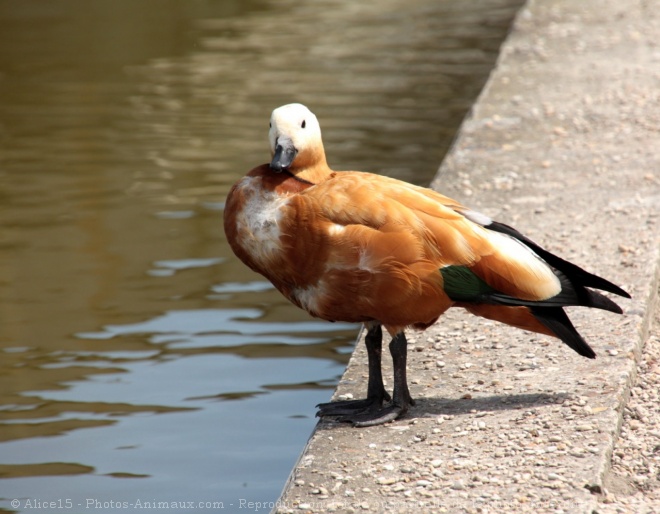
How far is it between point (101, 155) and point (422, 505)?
5659 millimetres

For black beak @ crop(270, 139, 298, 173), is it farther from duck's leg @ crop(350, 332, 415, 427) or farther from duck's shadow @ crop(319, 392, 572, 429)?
duck's shadow @ crop(319, 392, 572, 429)

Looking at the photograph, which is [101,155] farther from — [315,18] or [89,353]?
[315,18]

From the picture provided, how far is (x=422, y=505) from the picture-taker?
3.10 m

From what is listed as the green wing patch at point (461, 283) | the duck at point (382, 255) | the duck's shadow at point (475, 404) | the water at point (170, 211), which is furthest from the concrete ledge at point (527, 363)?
the water at point (170, 211)

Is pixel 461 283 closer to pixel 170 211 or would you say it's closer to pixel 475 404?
pixel 475 404

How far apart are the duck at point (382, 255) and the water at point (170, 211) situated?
101 cm

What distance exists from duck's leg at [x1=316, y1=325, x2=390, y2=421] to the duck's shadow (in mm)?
38

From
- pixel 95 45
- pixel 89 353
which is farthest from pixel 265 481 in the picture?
pixel 95 45

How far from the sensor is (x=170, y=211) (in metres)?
7.10

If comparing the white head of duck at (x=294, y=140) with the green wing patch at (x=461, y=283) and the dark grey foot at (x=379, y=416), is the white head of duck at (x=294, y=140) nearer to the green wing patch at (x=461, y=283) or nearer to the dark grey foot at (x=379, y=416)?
the green wing patch at (x=461, y=283)

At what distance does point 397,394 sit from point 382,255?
50cm

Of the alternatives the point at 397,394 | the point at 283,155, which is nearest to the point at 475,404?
the point at 397,394

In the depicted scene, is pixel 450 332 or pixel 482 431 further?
pixel 450 332

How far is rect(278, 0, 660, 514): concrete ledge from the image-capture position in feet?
10.5
